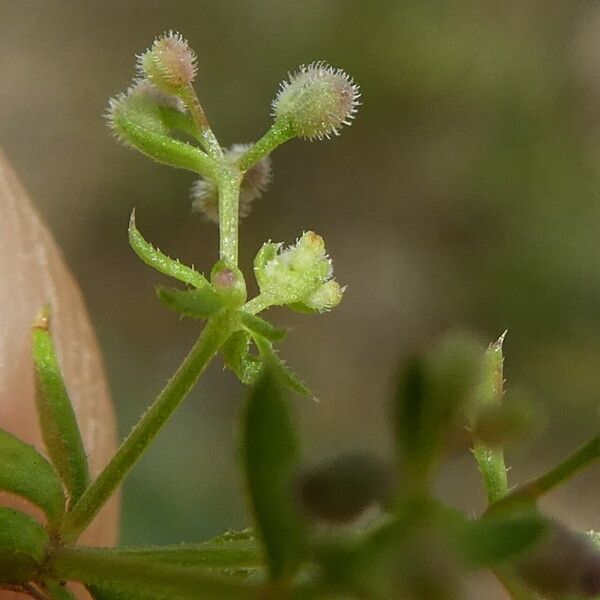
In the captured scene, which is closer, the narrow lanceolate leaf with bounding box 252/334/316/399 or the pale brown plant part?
the narrow lanceolate leaf with bounding box 252/334/316/399

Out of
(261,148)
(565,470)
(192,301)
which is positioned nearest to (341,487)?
(565,470)

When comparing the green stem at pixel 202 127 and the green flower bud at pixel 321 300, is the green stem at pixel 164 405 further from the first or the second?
the green stem at pixel 202 127

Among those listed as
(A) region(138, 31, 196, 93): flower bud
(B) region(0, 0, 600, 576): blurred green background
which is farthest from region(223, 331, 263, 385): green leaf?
(B) region(0, 0, 600, 576): blurred green background

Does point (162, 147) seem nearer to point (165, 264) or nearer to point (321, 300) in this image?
point (165, 264)

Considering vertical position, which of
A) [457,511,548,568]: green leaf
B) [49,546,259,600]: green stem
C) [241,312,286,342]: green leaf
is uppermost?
[241,312,286,342]: green leaf

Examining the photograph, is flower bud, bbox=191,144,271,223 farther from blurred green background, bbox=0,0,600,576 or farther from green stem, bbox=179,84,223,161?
blurred green background, bbox=0,0,600,576
